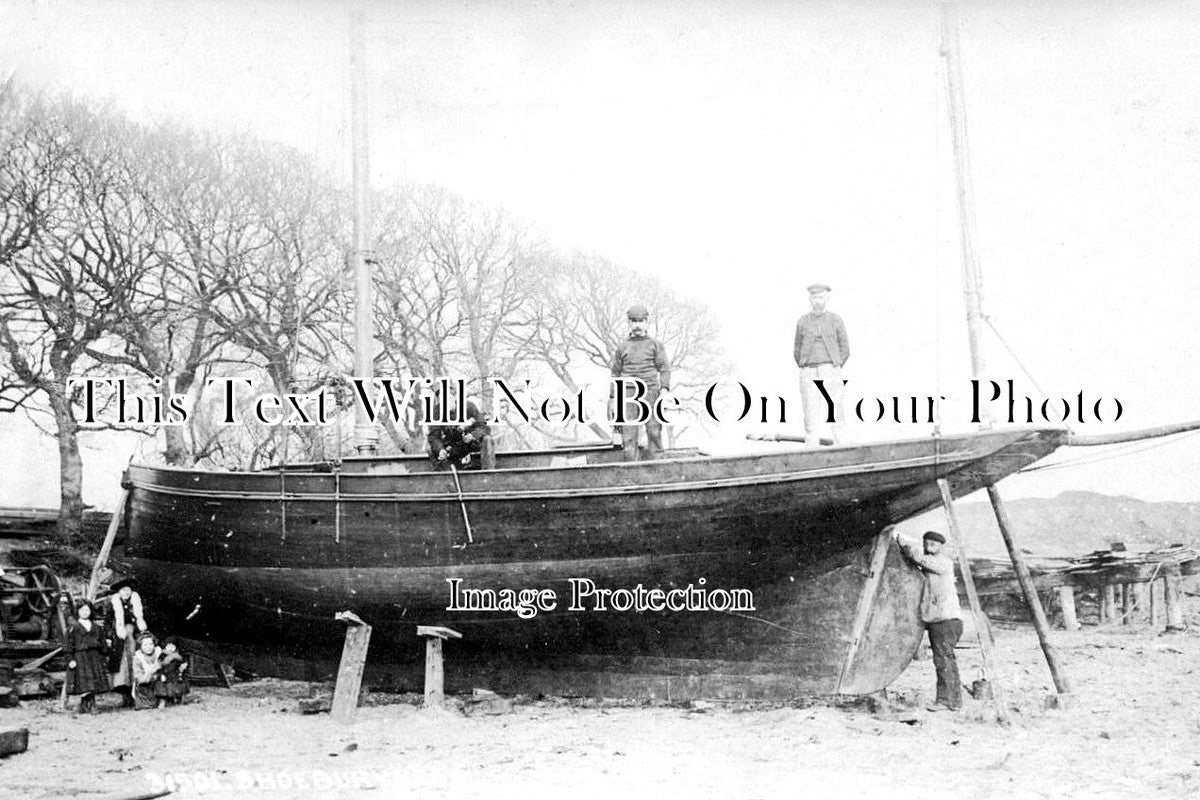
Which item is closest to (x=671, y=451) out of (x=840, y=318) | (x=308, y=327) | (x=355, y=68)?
(x=840, y=318)

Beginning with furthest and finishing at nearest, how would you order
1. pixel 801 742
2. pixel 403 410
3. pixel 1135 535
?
pixel 1135 535
pixel 403 410
pixel 801 742

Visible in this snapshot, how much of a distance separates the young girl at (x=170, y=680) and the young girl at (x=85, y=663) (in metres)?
0.41

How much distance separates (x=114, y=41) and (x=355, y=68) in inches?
82.6

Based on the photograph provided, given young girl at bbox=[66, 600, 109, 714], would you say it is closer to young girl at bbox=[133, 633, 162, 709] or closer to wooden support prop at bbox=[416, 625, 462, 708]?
young girl at bbox=[133, 633, 162, 709]

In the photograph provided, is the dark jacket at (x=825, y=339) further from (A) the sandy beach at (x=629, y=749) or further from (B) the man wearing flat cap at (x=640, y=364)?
(A) the sandy beach at (x=629, y=749)

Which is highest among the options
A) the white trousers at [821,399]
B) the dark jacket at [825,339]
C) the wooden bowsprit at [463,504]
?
the dark jacket at [825,339]

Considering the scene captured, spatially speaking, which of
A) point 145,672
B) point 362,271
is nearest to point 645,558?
point 362,271

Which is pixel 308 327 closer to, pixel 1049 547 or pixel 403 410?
pixel 403 410

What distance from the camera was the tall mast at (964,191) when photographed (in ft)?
23.6

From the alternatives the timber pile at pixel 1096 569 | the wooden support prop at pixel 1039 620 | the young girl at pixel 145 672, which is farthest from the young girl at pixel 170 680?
the timber pile at pixel 1096 569

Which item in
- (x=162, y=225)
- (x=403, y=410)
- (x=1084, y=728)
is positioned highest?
(x=162, y=225)

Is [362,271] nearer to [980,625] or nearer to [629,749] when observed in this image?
[629,749]

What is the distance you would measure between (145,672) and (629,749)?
4.35 m

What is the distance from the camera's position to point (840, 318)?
7.93m
